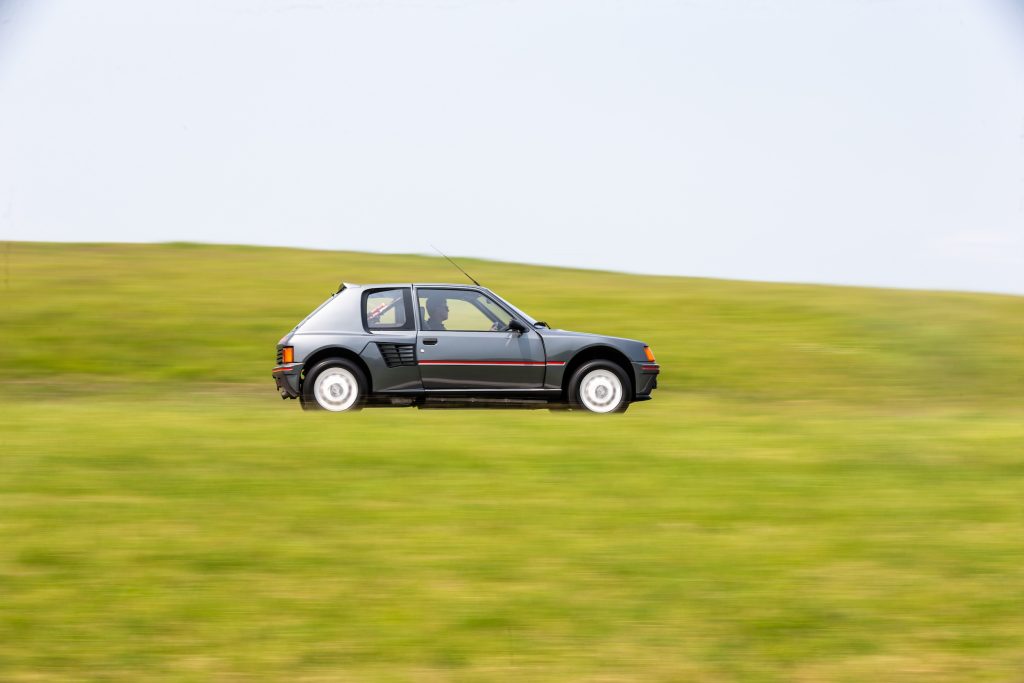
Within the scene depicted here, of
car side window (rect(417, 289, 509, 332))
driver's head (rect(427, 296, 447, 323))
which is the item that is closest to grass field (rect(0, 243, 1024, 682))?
car side window (rect(417, 289, 509, 332))

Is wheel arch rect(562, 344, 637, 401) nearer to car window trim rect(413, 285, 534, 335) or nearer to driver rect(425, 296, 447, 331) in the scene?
car window trim rect(413, 285, 534, 335)

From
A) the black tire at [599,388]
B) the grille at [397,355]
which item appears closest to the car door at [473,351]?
the grille at [397,355]

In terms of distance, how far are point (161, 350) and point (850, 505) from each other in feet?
50.7

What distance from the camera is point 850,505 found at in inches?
306

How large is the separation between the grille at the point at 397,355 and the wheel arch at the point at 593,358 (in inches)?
65.0

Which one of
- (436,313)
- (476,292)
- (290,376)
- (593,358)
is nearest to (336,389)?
(290,376)

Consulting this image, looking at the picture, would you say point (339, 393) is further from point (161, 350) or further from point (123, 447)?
point (161, 350)

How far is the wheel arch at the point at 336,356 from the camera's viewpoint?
12.4 m

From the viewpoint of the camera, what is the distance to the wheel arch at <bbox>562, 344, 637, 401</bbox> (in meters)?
12.7

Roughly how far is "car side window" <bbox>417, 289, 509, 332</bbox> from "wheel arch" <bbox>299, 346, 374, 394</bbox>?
0.77 metres

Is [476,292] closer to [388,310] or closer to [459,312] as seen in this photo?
[459,312]

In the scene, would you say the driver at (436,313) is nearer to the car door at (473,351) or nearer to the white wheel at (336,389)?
the car door at (473,351)

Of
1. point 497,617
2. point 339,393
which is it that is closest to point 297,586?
point 497,617

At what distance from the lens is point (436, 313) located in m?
12.8
